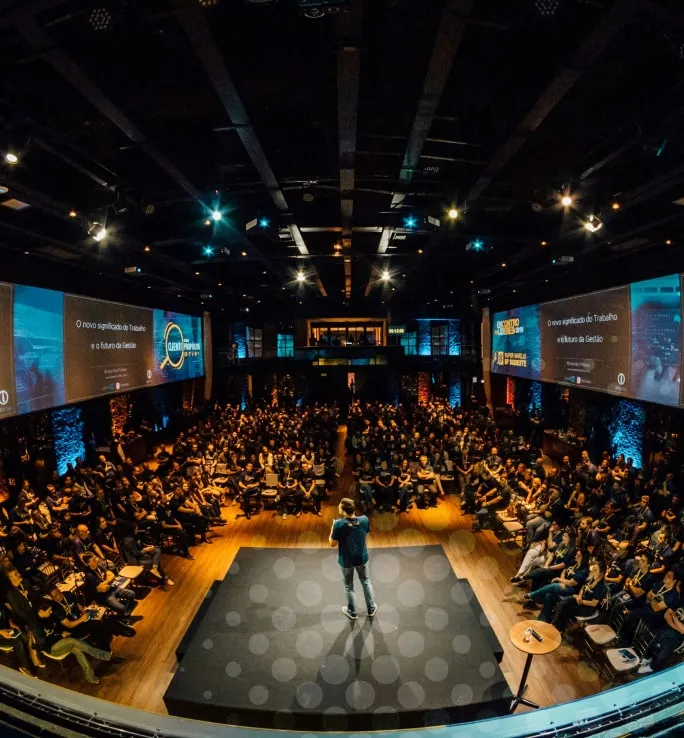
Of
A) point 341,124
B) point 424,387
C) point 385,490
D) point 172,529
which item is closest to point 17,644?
point 172,529

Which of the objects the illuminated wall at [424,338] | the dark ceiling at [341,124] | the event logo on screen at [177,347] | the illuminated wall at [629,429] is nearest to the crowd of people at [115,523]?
the event logo on screen at [177,347]

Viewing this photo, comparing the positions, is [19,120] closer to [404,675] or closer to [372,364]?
[404,675]

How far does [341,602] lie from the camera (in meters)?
5.26

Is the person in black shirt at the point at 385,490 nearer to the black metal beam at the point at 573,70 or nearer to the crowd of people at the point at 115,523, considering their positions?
the crowd of people at the point at 115,523

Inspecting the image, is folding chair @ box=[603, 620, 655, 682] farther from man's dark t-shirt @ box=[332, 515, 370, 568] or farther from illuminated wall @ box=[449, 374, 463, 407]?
illuminated wall @ box=[449, 374, 463, 407]

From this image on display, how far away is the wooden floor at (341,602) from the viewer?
4.28 meters

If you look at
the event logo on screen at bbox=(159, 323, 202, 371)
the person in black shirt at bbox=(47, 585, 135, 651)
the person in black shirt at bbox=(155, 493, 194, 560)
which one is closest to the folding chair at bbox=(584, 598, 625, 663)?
the person in black shirt at bbox=(47, 585, 135, 651)

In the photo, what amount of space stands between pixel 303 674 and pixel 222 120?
203 inches

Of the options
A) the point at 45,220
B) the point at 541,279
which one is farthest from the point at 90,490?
the point at 541,279

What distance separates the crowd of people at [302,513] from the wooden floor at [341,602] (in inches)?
9.1

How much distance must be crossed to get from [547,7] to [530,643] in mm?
4466

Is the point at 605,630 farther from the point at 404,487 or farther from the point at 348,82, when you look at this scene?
the point at 348,82

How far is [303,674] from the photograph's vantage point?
406 cm

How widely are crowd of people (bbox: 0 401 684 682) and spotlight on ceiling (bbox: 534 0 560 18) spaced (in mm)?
4971
